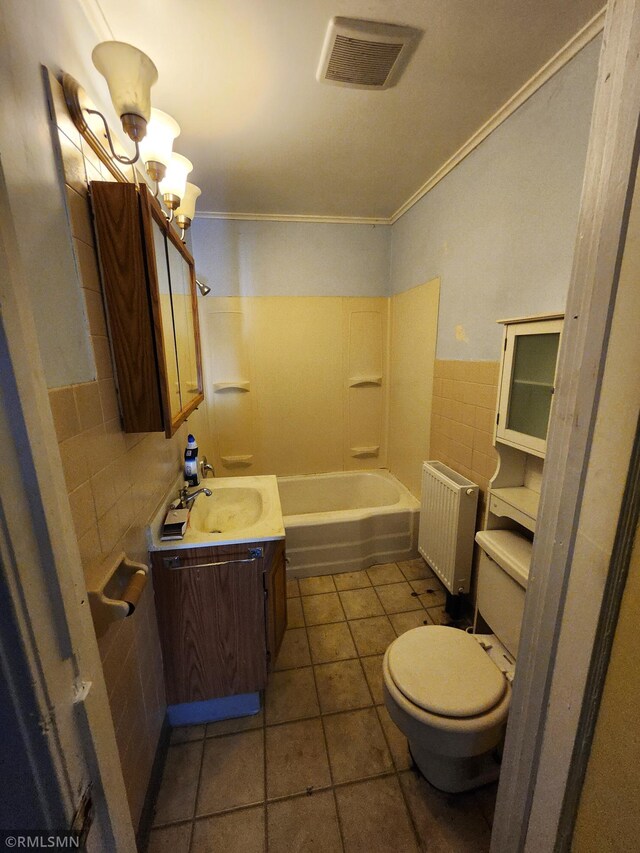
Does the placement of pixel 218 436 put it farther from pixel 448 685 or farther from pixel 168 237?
pixel 448 685

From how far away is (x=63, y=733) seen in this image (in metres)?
0.40

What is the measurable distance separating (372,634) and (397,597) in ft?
1.10

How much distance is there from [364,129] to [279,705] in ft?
8.62

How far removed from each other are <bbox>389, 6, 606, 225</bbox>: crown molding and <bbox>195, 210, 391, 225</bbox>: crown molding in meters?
0.65

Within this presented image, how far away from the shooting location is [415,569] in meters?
2.32

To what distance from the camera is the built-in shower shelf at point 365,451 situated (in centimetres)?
299

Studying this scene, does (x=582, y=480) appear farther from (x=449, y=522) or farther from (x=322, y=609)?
(x=322, y=609)

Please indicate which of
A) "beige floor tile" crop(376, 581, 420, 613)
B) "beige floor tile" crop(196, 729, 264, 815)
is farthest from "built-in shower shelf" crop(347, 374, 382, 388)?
"beige floor tile" crop(196, 729, 264, 815)

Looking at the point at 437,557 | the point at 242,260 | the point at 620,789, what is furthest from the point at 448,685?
the point at 242,260

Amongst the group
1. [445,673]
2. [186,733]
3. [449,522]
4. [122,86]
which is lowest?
[186,733]

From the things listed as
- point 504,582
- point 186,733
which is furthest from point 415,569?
point 186,733

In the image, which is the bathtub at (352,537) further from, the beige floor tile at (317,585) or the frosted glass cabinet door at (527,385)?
the frosted glass cabinet door at (527,385)

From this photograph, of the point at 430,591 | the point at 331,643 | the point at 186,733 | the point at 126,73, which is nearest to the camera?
the point at 126,73

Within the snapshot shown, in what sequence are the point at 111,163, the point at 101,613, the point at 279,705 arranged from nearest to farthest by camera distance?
the point at 101,613, the point at 111,163, the point at 279,705
